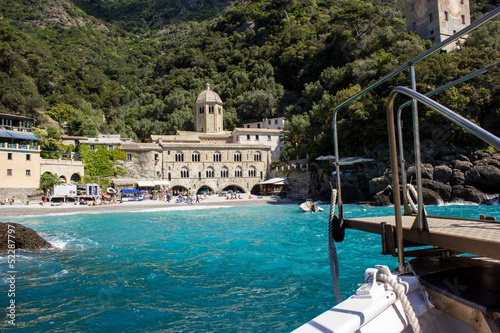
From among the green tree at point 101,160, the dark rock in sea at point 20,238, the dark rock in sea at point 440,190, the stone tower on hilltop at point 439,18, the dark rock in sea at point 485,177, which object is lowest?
the dark rock in sea at point 20,238

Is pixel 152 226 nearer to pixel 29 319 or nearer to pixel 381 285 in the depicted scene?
pixel 29 319

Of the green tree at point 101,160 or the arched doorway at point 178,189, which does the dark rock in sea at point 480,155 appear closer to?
the arched doorway at point 178,189

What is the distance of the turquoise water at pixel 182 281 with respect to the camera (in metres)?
6.48

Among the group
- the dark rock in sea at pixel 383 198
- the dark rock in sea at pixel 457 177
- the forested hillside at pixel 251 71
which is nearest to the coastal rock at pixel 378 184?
the dark rock in sea at pixel 383 198

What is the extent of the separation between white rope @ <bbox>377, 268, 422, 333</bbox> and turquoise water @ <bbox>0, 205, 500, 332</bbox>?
149 inches

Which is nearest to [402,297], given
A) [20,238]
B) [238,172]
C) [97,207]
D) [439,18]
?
[20,238]

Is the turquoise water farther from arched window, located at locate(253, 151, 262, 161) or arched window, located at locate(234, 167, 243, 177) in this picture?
arched window, located at locate(253, 151, 262, 161)

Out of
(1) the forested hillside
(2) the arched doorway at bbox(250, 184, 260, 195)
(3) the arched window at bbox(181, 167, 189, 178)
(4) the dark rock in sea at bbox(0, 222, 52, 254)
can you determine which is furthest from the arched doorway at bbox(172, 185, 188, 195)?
(4) the dark rock in sea at bbox(0, 222, 52, 254)

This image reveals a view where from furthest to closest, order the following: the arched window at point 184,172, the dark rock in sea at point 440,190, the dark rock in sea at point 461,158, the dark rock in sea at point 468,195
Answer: the arched window at point 184,172, the dark rock in sea at point 461,158, the dark rock in sea at point 440,190, the dark rock in sea at point 468,195

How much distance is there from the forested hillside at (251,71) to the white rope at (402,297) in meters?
29.2

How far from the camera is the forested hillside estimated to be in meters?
32.3

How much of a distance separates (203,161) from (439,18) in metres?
36.2

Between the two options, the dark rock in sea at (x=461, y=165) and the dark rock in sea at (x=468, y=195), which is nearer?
the dark rock in sea at (x=468, y=195)

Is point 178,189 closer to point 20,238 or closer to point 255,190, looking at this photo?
point 255,190
